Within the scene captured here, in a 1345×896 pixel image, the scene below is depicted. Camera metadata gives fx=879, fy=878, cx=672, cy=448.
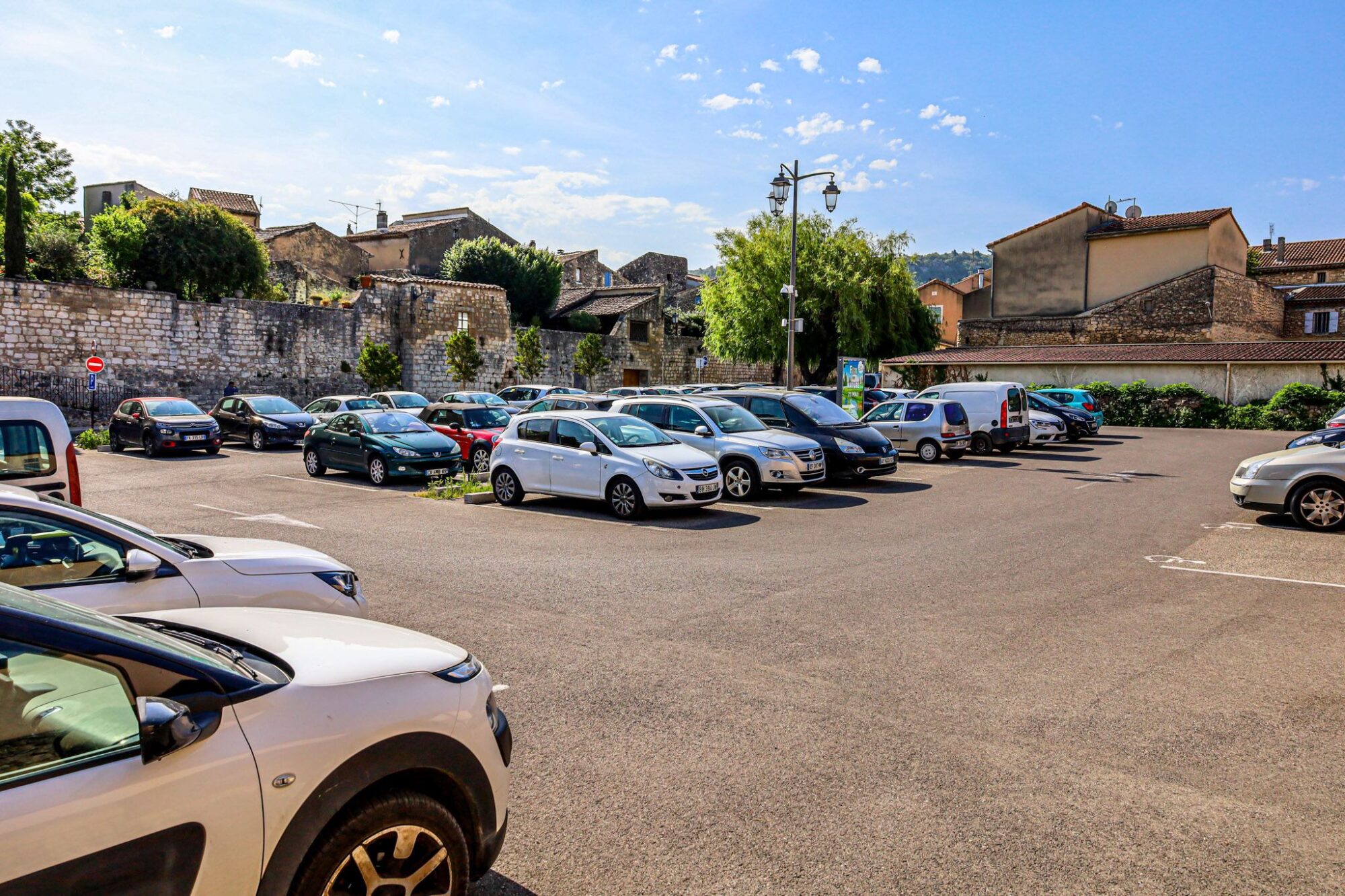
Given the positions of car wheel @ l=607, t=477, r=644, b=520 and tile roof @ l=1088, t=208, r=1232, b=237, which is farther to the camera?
tile roof @ l=1088, t=208, r=1232, b=237

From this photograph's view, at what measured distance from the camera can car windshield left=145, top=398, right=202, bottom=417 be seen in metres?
23.0

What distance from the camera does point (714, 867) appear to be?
138 inches

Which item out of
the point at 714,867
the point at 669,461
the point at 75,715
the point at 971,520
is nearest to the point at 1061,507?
the point at 971,520

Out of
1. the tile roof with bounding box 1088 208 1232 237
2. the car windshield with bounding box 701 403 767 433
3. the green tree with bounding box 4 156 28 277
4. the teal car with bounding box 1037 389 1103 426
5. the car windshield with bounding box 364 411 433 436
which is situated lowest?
the car windshield with bounding box 364 411 433 436

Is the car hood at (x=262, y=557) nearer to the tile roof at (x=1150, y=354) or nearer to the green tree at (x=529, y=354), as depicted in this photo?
the green tree at (x=529, y=354)

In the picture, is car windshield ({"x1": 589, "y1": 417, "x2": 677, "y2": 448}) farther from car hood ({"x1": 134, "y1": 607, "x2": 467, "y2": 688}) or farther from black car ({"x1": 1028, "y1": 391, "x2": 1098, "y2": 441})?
black car ({"x1": 1028, "y1": 391, "x2": 1098, "y2": 441})

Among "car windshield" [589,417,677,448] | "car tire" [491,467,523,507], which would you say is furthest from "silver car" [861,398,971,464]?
"car tire" [491,467,523,507]

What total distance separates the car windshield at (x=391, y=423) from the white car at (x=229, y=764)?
15153 millimetres

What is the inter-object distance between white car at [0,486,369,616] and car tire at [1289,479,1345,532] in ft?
39.7

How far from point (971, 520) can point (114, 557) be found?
10.8 metres

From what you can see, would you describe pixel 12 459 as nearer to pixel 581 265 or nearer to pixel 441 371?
pixel 441 371

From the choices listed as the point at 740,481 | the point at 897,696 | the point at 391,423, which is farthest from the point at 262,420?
the point at 897,696

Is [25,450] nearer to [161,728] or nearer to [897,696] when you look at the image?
[161,728]

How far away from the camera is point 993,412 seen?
23.1 m
